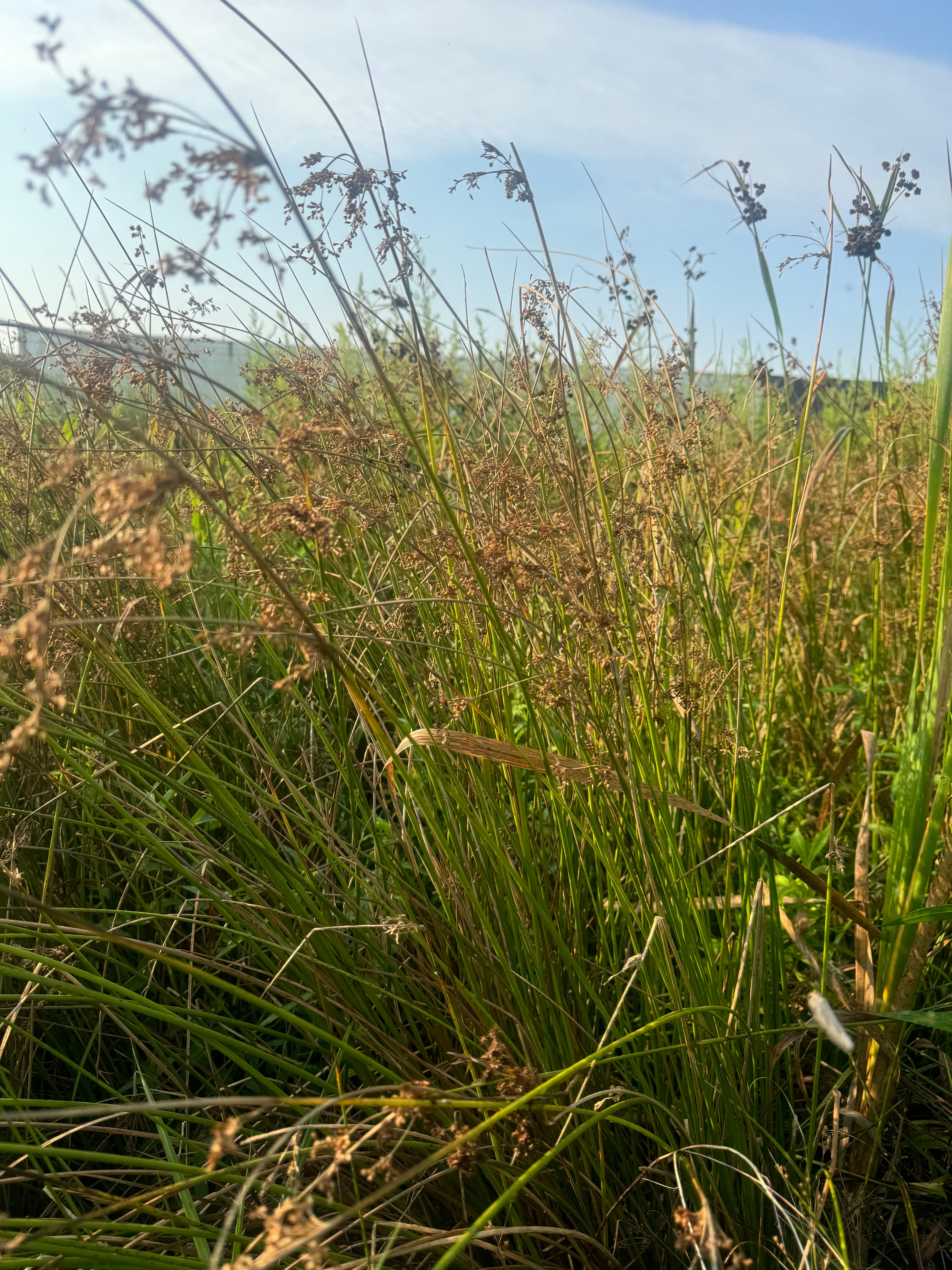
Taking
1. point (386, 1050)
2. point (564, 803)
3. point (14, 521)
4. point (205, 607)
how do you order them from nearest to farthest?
point (386, 1050)
point (564, 803)
point (14, 521)
point (205, 607)

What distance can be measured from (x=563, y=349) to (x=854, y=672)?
1.58m

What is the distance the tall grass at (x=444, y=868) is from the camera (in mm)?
855

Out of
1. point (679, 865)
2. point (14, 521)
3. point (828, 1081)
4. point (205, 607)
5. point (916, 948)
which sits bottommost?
point (828, 1081)

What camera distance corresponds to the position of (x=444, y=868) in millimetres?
1243

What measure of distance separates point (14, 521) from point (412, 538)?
1.05 m

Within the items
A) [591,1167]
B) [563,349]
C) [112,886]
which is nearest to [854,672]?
[563,349]

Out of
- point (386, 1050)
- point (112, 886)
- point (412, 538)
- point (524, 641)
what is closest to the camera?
point (386, 1050)

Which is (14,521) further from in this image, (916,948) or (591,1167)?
(916,948)

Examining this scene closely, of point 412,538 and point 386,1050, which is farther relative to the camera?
point 412,538

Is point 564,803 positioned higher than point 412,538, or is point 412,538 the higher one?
point 412,538

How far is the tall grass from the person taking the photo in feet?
2.81

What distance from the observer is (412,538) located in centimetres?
129

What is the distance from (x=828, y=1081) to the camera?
1389mm

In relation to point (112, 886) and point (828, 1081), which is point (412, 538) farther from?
point (828, 1081)
